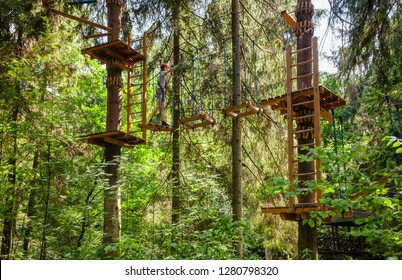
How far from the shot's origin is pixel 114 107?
800 cm

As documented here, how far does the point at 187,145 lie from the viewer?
10.6m

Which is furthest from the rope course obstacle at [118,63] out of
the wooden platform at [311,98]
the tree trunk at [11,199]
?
the wooden platform at [311,98]

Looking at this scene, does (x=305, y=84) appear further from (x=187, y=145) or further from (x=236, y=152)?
(x=187, y=145)

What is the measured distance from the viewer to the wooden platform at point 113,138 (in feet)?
24.2

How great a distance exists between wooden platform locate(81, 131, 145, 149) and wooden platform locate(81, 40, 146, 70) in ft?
4.52

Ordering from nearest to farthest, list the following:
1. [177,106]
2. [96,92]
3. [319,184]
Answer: [319,184] → [177,106] → [96,92]

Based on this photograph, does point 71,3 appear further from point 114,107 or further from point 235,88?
point 235,88

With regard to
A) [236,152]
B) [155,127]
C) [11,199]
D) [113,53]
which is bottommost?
[11,199]

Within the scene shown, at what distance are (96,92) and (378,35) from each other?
31.3 feet

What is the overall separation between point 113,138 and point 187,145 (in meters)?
3.16

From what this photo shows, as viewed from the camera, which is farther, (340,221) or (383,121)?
(340,221)

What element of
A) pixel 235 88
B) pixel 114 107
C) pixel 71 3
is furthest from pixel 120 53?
pixel 235 88

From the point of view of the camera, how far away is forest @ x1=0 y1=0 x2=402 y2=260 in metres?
5.89

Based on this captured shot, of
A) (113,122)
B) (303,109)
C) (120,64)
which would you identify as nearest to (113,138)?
(113,122)
